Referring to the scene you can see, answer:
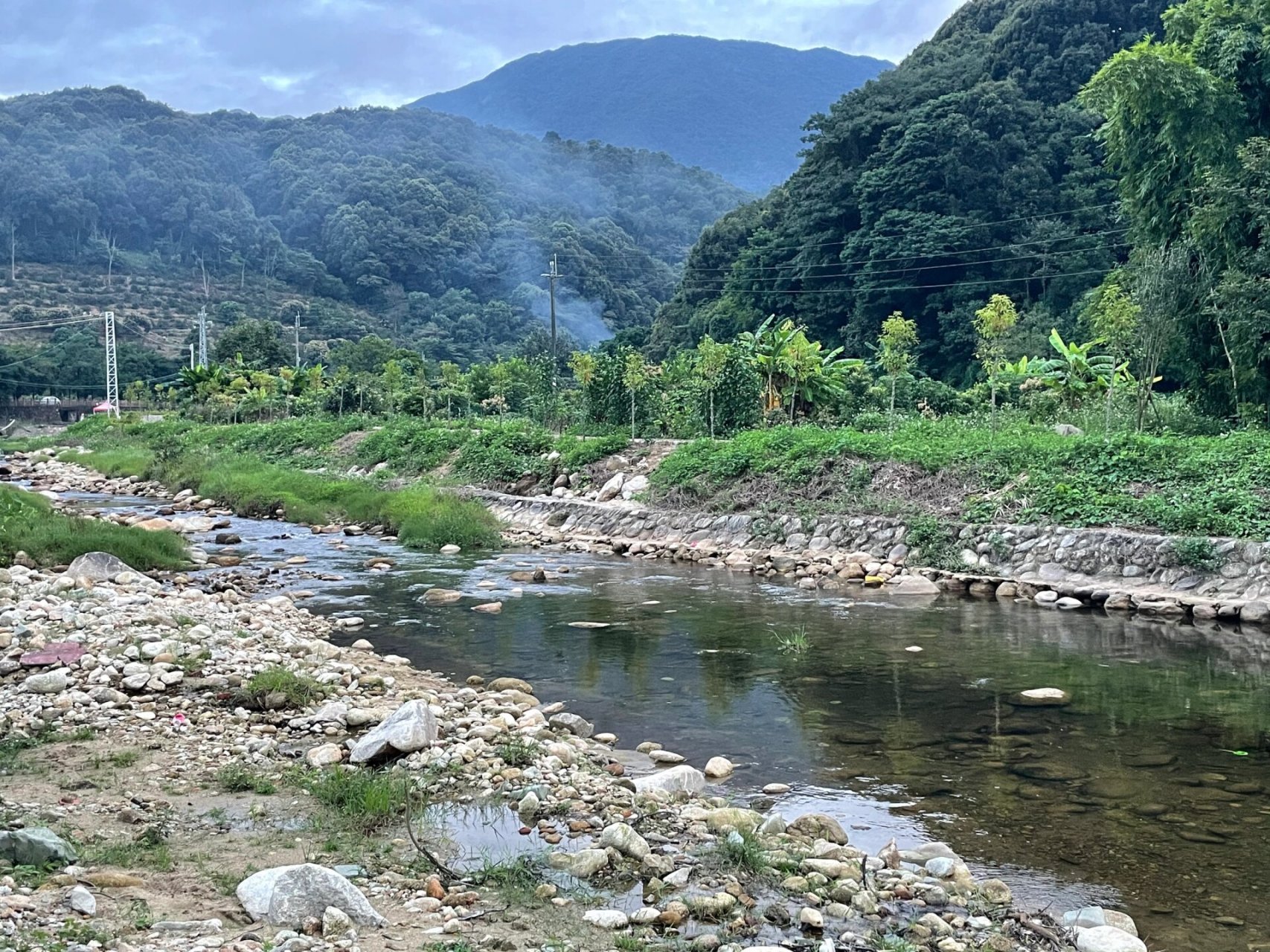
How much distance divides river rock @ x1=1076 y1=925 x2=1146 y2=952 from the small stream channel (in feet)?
1.52

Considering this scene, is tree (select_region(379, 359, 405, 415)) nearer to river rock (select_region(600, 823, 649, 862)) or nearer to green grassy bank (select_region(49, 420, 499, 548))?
green grassy bank (select_region(49, 420, 499, 548))

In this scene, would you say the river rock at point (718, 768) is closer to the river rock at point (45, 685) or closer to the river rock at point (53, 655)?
the river rock at point (45, 685)

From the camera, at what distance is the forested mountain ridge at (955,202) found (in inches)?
1911

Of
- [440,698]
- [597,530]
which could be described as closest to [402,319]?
[597,530]

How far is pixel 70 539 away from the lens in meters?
15.8

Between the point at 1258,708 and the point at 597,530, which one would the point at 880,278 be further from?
the point at 1258,708

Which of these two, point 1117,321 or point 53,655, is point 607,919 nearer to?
point 53,655

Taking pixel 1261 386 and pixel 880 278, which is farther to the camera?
pixel 880 278

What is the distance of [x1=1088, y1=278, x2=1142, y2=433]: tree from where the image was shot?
69.3 feet

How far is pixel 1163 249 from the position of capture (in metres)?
21.8

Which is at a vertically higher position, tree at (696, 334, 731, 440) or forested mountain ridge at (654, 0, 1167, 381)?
forested mountain ridge at (654, 0, 1167, 381)

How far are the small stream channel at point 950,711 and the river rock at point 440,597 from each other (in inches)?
7.7

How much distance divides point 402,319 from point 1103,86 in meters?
84.8

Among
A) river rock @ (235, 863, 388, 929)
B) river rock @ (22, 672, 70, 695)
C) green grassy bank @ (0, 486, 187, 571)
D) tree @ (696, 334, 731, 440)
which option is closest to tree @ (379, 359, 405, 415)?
tree @ (696, 334, 731, 440)
